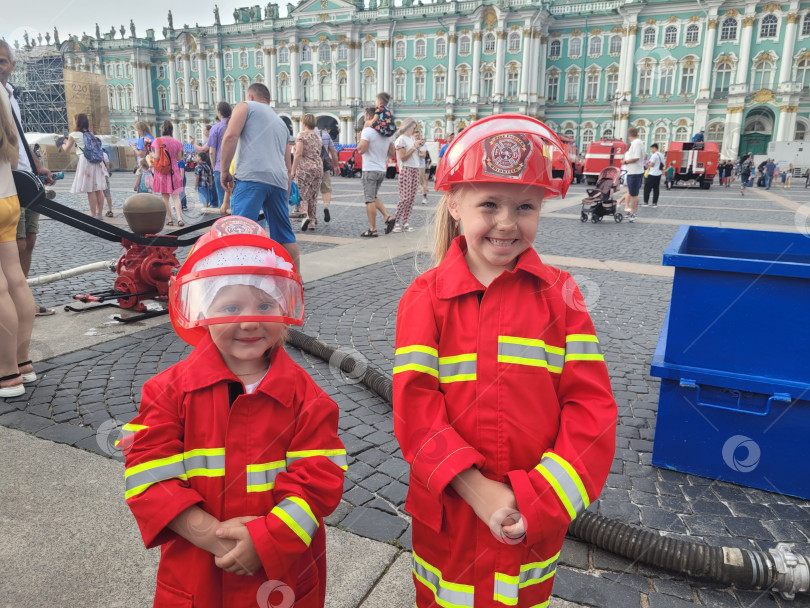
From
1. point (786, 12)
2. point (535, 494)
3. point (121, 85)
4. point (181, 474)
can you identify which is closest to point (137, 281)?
point (181, 474)

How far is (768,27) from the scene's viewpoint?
144 feet

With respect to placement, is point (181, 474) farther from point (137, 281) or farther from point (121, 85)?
point (121, 85)

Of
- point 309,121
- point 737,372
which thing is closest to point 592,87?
point 309,121

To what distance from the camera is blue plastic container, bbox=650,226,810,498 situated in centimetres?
244

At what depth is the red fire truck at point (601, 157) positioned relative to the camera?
2836cm

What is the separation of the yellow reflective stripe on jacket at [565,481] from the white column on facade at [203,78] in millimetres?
69041

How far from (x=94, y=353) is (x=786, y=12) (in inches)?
2095

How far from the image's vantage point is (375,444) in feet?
9.85

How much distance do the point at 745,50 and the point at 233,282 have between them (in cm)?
5316

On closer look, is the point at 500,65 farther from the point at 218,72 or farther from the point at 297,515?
the point at 297,515

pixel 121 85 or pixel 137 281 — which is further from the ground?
pixel 121 85

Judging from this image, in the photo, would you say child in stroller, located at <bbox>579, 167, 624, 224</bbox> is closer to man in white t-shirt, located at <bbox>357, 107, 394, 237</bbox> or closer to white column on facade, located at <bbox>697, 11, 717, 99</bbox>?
man in white t-shirt, located at <bbox>357, 107, 394, 237</bbox>

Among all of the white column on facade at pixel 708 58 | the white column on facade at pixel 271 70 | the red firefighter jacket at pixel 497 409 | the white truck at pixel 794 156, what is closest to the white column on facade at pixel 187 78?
the white column on facade at pixel 271 70

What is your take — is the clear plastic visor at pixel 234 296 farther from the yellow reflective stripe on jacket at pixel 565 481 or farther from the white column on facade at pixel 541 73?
the white column on facade at pixel 541 73
